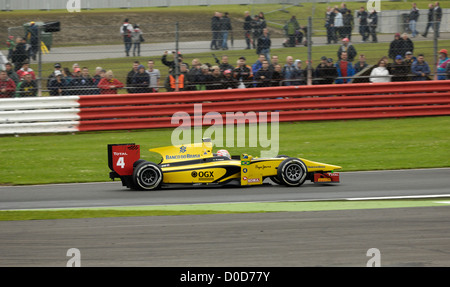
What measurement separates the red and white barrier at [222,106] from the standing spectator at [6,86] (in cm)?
26

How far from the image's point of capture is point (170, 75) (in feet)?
53.8

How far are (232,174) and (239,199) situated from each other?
846 millimetres

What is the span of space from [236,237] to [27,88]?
10338 mm

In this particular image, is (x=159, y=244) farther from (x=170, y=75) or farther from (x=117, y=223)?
(x=170, y=75)

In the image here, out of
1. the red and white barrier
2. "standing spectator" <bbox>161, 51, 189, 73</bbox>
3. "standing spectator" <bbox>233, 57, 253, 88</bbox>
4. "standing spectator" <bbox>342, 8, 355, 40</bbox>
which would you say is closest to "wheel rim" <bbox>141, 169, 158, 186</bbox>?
the red and white barrier

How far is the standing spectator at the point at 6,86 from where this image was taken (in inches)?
609

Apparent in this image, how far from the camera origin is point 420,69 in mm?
16719

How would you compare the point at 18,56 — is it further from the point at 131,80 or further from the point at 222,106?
the point at 222,106

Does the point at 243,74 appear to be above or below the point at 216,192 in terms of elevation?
above

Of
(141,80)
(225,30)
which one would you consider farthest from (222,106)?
(141,80)

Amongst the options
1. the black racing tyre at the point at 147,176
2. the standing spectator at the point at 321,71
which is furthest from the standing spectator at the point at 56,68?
the black racing tyre at the point at 147,176

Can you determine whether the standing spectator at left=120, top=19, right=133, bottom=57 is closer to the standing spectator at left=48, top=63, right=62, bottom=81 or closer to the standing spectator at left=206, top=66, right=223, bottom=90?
the standing spectator at left=48, top=63, right=62, bottom=81

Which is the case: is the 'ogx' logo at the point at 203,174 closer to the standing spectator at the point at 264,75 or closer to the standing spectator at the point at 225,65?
the standing spectator at the point at 225,65

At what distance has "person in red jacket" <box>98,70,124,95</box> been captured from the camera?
1603 centimetres
